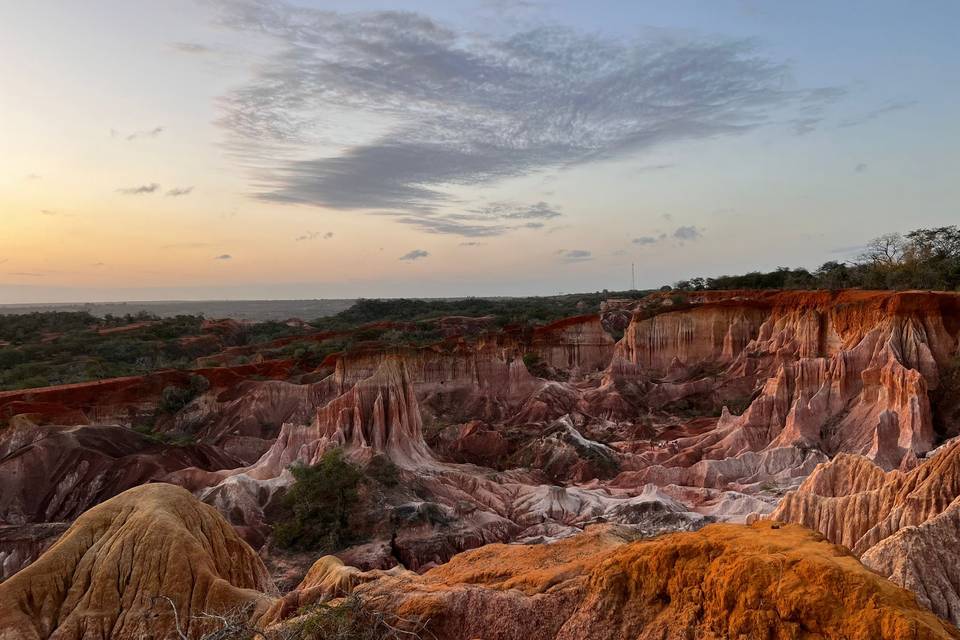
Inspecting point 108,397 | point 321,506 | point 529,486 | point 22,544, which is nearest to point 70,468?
point 22,544

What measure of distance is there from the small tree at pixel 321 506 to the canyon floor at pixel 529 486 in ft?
0.36

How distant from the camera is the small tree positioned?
2100 centimetres

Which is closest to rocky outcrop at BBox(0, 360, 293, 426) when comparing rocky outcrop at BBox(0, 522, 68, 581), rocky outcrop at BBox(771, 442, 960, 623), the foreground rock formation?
rocky outcrop at BBox(0, 522, 68, 581)

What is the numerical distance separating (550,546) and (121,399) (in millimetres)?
37556

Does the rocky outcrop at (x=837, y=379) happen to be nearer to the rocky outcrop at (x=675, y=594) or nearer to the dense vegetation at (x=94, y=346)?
the rocky outcrop at (x=675, y=594)

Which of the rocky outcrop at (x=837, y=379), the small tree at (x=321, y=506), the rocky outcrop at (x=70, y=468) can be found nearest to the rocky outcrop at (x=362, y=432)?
the small tree at (x=321, y=506)

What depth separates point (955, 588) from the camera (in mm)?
8453

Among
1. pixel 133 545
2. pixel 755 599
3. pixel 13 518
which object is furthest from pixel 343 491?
pixel 755 599

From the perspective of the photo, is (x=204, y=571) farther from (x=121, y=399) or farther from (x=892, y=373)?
(x=121, y=399)

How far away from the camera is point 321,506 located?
853 inches

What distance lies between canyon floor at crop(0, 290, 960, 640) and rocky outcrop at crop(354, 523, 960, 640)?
3cm

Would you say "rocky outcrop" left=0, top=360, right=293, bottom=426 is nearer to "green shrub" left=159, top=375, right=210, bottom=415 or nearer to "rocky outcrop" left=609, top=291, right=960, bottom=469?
"green shrub" left=159, top=375, right=210, bottom=415

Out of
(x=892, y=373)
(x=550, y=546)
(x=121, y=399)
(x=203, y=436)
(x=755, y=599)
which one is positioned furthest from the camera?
(x=121, y=399)

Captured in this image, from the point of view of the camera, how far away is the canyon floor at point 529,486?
7.25 meters
